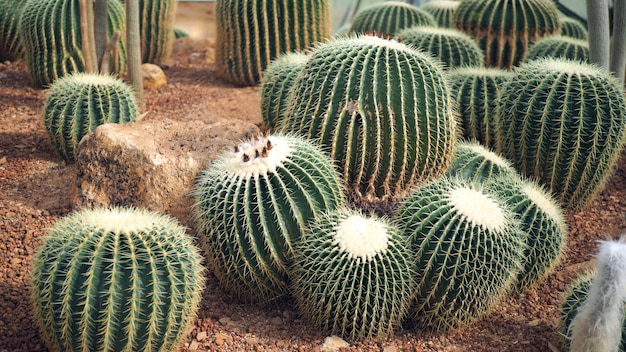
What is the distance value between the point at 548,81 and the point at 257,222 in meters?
2.37

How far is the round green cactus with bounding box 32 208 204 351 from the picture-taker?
3188 mm

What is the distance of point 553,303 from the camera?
4.25 m

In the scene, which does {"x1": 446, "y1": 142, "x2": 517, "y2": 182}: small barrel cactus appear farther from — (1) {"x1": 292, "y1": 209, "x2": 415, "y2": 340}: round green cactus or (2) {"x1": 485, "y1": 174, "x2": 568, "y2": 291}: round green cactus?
(1) {"x1": 292, "y1": 209, "x2": 415, "y2": 340}: round green cactus

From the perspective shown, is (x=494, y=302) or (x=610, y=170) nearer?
(x=494, y=302)

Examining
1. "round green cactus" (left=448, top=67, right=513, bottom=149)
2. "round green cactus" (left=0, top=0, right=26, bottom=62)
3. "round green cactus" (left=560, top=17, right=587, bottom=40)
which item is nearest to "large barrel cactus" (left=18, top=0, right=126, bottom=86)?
"round green cactus" (left=0, top=0, right=26, bottom=62)

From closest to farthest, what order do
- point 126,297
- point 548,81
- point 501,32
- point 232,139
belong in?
point 126,297 → point 232,139 → point 548,81 → point 501,32

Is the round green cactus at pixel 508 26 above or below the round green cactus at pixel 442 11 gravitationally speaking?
above

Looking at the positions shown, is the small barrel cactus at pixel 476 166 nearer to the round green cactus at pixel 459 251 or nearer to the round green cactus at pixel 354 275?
the round green cactus at pixel 459 251

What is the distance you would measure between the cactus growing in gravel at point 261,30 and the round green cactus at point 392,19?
0.81 m

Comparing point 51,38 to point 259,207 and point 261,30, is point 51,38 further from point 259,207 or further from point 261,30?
point 259,207

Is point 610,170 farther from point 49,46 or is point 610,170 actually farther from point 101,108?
point 49,46

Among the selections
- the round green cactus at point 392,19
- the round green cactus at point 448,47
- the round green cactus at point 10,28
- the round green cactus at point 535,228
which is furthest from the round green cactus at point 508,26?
the round green cactus at point 10,28

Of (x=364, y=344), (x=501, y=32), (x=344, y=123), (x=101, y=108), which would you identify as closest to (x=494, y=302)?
(x=364, y=344)

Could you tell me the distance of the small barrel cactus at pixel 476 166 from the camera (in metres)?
4.54
